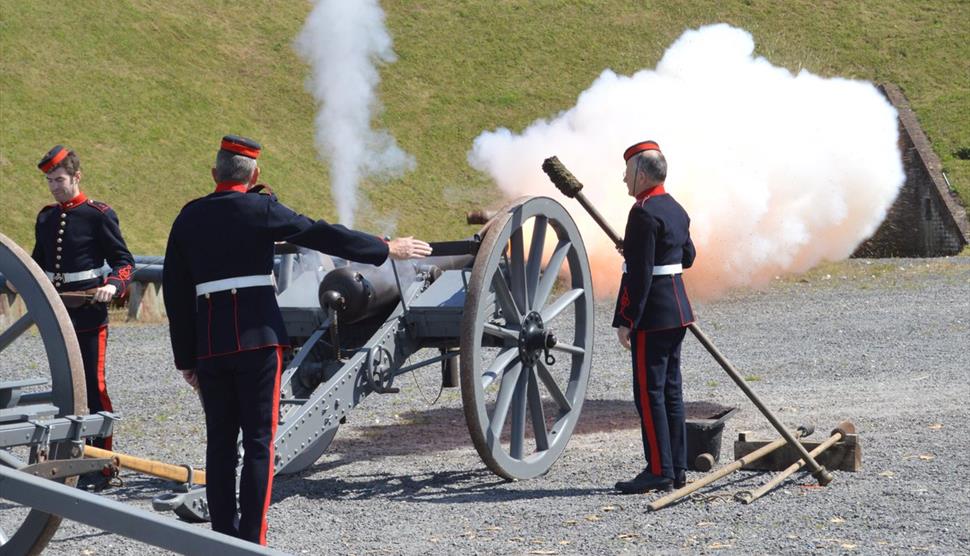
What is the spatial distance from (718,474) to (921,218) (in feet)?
67.6

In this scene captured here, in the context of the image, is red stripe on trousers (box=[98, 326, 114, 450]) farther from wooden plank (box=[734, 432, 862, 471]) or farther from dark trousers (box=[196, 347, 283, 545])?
wooden plank (box=[734, 432, 862, 471])

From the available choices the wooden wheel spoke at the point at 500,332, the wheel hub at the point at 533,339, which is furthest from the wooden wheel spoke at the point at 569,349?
the wooden wheel spoke at the point at 500,332

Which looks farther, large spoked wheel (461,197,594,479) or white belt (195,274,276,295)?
large spoked wheel (461,197,594,479)

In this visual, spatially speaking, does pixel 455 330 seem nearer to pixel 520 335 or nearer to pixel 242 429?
pixel 520 335

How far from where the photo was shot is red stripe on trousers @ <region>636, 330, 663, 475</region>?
622 cm

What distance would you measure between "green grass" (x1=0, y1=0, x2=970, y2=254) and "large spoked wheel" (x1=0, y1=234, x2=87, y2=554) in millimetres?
17860

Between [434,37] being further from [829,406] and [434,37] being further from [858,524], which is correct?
[858,524]

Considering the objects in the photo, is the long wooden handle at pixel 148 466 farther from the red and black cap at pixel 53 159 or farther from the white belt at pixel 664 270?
the white belt at pixel 664 270


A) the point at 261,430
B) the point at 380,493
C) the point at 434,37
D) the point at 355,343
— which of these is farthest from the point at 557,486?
the point at 434,37

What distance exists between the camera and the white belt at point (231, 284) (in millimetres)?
4750

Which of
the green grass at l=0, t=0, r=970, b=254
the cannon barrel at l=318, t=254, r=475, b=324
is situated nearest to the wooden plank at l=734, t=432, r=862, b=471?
the cannon barrel at l=318, t=254, r=475, b=324

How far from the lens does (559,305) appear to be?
269 inches

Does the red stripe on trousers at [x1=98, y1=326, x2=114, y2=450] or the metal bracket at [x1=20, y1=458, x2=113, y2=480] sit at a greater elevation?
the red stripe on trousers at [x1=98, y1=326, x2=114, y2=450]

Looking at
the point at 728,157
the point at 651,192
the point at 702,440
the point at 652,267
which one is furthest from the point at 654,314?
the point at 728,157
